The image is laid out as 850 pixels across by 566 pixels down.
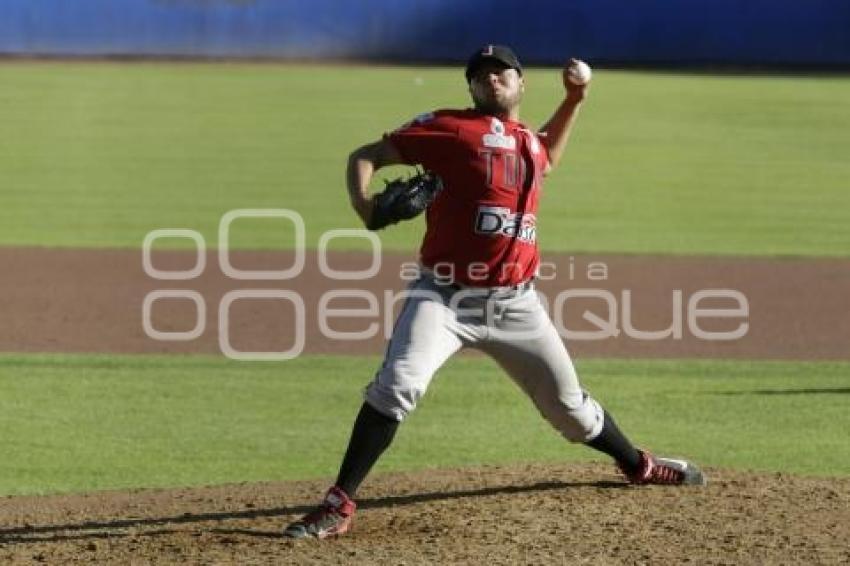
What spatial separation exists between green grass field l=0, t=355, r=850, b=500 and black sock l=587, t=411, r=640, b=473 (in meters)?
1.50

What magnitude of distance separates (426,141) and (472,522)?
4.76 ft

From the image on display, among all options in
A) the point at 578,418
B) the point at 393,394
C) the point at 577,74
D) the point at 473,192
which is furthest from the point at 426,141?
the point at 578,418

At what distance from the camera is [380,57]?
40.0 metres

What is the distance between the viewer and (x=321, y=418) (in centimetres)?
972

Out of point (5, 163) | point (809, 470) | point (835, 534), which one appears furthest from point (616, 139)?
point (835, 534)

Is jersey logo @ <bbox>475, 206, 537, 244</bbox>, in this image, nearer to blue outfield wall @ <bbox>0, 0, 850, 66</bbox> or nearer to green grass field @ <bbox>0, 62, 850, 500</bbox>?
green grass field @ <bbox>0, 62, 850, 500</bbox>

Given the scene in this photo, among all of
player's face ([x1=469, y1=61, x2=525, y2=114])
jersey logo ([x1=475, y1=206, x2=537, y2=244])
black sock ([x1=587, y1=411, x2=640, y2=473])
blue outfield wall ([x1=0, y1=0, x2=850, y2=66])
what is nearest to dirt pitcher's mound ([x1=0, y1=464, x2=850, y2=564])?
black sock ([x1=587, y1=411, x2=640, y2=473])

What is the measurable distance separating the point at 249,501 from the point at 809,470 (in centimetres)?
281

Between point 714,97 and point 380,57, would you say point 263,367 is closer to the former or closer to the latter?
point 714,97

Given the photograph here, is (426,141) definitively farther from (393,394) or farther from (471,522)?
(471,522)

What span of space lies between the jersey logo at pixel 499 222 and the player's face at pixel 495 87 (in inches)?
15.2

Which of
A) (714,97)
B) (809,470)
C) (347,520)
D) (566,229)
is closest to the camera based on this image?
(347,520)

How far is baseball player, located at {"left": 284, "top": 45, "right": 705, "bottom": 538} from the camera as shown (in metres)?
6.48

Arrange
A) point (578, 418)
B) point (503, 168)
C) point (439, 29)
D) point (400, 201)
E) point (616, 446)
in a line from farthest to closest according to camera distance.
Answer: point (439, 29)
point (616, 446)
point (578, 418)
point (503, 168)
point (400, 201)
